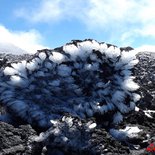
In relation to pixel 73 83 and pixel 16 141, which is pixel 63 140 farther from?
pixel 73 83

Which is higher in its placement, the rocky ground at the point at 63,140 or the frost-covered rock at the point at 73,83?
the frost-covered rock at the point at 73,83

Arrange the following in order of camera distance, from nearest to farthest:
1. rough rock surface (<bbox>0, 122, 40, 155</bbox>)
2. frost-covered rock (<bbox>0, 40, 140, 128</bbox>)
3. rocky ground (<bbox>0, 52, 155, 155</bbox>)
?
rocky ground (<bbox>0, 52, 155, 155</bbox>) < rough rock surface (<bbox>0, 122, 40, 155</bbox>) < frost-covered rock (<bbox>0, 40, 140, 128</bbox>)

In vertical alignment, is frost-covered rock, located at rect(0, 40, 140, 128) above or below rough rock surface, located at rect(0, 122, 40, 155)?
above

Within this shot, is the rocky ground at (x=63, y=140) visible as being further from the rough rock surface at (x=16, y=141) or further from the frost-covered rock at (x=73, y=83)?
the frost-covered rock at (x=73, y=83)

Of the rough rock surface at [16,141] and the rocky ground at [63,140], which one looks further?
the rough rock surface at [16,141]

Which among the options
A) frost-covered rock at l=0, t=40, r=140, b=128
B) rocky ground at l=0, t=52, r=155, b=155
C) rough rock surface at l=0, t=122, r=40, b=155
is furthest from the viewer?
frost-covered rock at l=0, t=40, r=140, b=128

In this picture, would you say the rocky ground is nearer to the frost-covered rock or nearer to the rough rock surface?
the rough rock surface

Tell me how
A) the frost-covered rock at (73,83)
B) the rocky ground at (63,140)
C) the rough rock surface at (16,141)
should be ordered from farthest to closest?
1. the frost-covered rock at (73,83)
2. the rough rock surface at (16,141)
3. the rocky ground at (63,140)

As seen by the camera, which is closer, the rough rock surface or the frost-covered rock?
the rough rock surface

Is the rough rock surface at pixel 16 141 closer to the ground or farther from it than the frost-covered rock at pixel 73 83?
closer to the ground

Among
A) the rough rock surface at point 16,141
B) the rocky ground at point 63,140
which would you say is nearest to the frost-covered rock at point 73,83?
the rough rock surface at point 16,141

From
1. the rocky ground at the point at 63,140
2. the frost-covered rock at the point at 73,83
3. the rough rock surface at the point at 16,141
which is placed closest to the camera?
the rocky ground at the point at 63,140

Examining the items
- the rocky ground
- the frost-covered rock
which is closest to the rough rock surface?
the rocky ground

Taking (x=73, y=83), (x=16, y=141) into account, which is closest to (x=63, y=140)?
(x=16, y=141)
